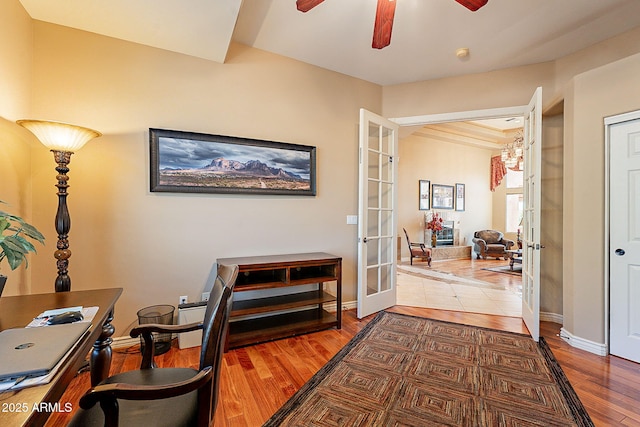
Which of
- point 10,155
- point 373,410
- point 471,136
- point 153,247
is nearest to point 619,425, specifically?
point 373,410

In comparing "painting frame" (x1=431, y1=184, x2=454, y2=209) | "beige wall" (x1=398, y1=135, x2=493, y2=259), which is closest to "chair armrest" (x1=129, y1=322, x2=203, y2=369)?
"beige wall" (x1=398, y1=135, x2=493, y2=259)

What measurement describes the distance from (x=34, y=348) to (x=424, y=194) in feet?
26.3

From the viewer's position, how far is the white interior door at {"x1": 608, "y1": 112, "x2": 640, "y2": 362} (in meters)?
2.49

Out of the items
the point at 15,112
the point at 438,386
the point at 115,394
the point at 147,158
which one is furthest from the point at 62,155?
the point at 438,386

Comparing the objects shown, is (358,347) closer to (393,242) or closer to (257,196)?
(393,242)

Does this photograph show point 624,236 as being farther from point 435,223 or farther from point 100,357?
point 435,223

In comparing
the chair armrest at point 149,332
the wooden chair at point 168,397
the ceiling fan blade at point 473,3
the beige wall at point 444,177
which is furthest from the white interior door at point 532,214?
the beige wall at point 444,177

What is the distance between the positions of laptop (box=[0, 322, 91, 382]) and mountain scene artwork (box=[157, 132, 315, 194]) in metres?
1.82

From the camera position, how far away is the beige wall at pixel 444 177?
7.61 metres

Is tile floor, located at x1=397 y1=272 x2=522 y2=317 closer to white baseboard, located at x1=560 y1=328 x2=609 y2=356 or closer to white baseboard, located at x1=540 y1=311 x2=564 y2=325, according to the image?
white baseboard, located at x1=540 y1=311 x2=564 y2=325

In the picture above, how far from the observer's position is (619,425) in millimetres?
1723

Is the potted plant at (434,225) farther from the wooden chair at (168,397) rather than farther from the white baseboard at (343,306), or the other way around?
the wooden chair at (168,397)

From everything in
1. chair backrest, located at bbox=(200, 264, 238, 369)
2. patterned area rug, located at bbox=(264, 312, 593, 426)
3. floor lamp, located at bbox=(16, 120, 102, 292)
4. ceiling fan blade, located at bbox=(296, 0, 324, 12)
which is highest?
ceiling fan blade, located at bbox=(296, 0, 324, 12)

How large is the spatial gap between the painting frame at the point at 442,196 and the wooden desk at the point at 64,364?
781cm
